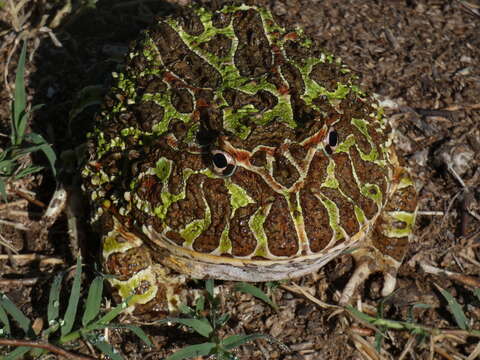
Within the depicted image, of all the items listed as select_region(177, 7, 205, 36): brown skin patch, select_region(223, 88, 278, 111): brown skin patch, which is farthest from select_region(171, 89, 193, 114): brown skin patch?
select_region(177, 7, 205, 36): brown skin patch

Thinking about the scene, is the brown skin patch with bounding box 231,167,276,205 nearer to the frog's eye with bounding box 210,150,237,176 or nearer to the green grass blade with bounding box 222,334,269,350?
the frog's eye with bounding box 210,150,237,176

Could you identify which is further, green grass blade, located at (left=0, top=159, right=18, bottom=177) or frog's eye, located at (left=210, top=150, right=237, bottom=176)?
green grass blade, located at (left=0, top=159, right=18, bottom=177)

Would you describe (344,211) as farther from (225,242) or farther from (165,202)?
(165,202)

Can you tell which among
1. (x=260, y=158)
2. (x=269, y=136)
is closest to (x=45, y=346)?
(x=260, y=158)

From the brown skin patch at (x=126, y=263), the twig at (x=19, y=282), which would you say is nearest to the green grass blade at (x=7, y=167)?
the twig at (x=19, y=282)

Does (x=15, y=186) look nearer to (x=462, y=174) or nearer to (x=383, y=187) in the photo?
(x=383, y=187)

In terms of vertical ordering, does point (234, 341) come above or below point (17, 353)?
below

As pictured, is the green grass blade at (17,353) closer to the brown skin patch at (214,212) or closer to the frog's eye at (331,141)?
the brown skin patch at (214,212)
